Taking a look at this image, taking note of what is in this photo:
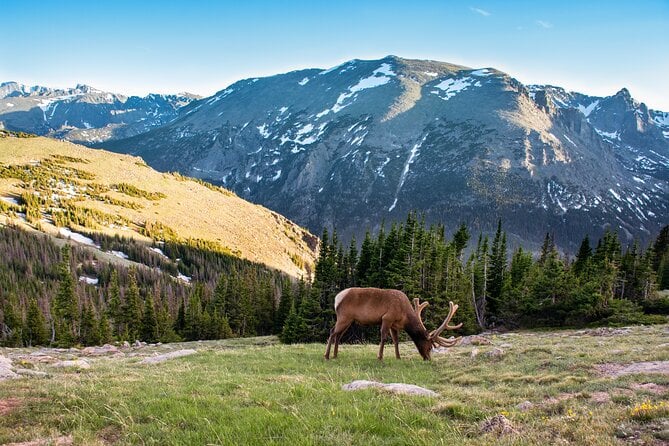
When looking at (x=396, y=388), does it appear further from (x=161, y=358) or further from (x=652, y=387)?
(x=161, y=358)

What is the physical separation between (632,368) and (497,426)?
850cm

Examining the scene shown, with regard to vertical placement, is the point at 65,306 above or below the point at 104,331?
above

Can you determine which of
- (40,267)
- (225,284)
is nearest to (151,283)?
(40,267)

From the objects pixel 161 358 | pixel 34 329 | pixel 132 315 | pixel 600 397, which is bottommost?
pixel 34 329

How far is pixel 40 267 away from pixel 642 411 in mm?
153087

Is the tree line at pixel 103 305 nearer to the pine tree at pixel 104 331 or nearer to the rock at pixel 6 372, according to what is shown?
the pine tree at pixel 104 331

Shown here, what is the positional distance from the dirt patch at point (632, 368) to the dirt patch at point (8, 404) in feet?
48.8

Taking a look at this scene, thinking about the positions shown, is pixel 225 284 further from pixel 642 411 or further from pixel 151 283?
pixel 642 411

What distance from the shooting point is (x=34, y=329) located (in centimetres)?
5947

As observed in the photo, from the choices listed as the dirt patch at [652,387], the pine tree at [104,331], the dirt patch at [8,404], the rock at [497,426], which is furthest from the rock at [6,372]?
the pine tree at [104,331]

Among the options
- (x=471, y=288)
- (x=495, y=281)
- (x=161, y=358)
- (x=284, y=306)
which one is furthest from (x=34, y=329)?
(x=495, y=281)

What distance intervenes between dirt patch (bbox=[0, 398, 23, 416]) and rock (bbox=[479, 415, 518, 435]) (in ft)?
29.7

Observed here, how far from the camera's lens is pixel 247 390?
10.1m

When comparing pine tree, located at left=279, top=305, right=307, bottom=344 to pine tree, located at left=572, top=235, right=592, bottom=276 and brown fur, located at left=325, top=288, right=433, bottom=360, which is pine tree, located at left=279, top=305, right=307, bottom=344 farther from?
pine tree, located at left=572, top=235, right=592, bottom=276
